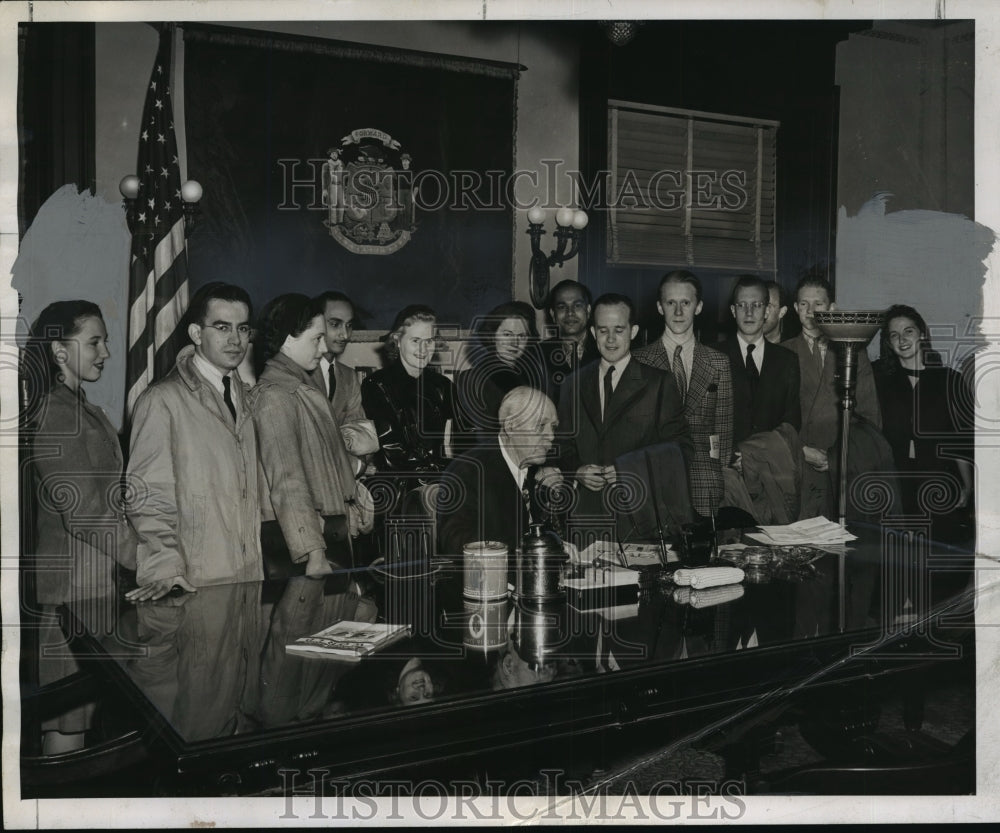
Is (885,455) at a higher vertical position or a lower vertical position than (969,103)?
lower

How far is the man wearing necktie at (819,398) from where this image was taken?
147 inches

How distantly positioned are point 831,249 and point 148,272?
2571 millimetres

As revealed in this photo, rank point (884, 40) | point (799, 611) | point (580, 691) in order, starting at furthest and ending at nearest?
point (884, 40)
point (799, 611)
point (580, 691)

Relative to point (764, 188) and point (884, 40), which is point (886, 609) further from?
point (884, 40)

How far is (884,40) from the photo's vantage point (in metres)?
3.54

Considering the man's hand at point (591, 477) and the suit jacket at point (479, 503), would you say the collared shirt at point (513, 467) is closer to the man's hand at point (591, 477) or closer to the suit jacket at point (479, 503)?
the suit jacket at point (479, 503)

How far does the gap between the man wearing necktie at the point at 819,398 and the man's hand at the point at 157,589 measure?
241 centimetres

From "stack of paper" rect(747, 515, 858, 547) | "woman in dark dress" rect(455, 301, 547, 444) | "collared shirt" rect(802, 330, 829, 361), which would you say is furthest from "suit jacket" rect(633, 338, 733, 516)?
"woman in dark dress" rect(455, 301, 547, 444)

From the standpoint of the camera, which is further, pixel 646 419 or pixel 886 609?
pixel 646 419

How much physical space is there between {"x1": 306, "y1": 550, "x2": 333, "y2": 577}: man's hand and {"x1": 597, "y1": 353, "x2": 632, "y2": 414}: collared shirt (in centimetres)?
120

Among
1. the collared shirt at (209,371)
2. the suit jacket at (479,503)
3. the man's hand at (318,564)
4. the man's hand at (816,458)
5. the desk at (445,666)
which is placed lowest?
the desk at (445,666)

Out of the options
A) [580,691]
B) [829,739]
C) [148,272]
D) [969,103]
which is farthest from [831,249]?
[148,272]

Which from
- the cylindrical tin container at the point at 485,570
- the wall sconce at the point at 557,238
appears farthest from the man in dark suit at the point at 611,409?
the cylindrical tin container at the point at 485,570

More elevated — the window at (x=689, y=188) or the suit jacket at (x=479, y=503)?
the window at (x=689, y=188)
